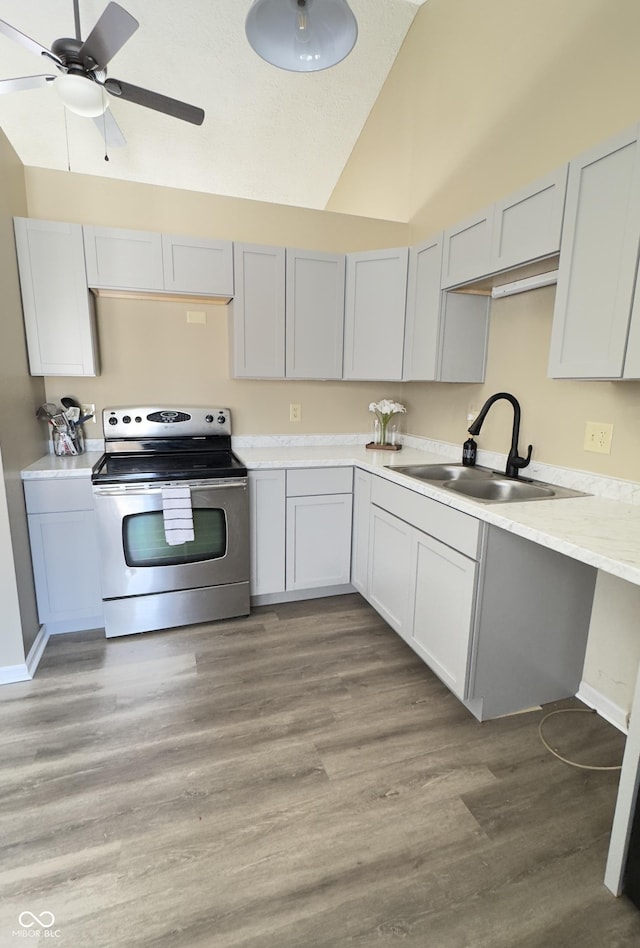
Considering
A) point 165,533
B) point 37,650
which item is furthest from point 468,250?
point 37,650

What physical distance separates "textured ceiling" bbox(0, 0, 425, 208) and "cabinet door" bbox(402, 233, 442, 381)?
1.62 meters

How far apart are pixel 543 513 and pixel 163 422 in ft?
7.19

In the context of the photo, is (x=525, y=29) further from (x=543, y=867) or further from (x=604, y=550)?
(x=543, y=867)

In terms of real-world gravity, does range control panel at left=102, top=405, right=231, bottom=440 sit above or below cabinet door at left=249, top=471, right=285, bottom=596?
above

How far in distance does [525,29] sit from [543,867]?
332 centimetres

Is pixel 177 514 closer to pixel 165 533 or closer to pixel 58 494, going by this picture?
pixel 165 533

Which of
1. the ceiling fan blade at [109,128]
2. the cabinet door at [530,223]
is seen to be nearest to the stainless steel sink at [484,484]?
the cabinet door at [530,223]

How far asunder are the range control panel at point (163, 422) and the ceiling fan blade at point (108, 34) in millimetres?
1628

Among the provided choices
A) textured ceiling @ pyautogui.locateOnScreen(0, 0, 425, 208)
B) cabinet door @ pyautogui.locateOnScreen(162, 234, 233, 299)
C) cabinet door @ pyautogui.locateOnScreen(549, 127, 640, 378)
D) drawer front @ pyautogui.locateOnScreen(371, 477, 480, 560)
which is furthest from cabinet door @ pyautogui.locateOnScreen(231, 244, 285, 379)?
cabinet door @ pyautogui.locateOnScreen(549, 127, 640, 378)

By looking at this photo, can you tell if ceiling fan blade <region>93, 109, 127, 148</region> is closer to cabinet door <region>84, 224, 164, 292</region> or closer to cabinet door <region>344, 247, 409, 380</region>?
cabinet door <region>84, 224, 164, 292</region>

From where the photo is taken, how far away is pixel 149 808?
4.72 ft

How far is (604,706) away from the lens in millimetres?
1866

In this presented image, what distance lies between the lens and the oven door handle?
7.30 feet

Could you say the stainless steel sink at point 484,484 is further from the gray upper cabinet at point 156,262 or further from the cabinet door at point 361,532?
the gray upper cabinet at point 156,262
